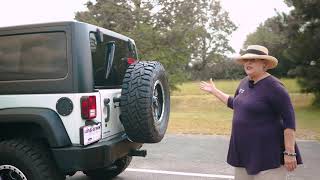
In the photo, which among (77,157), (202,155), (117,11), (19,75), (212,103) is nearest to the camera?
(77,157)

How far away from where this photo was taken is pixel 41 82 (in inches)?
161

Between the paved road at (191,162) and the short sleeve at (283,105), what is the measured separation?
2.75m

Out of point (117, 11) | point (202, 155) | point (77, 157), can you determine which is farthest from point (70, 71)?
point (117, 11)

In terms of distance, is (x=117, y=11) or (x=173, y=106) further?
(x=117, y=11)

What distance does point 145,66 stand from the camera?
450cm

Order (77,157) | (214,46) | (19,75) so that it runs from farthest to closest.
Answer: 1. (214,46)
2. (19,75)
3. (77,157)

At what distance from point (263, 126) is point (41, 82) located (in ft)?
6.72

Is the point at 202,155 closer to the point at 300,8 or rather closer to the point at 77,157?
the point at 77,157

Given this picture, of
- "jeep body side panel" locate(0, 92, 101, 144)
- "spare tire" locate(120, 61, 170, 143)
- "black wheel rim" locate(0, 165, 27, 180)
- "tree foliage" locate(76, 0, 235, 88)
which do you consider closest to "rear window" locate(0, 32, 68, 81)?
"jeep body side panel" locate(0, 92, 101, 144)

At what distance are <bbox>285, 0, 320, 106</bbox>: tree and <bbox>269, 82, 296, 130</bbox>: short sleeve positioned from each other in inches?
566

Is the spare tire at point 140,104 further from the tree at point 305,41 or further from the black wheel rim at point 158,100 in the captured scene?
the tree at point 305,41

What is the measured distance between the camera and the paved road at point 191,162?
20.0 feet

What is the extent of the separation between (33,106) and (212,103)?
2034cm

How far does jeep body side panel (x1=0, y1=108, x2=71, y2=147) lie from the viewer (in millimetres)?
3945
